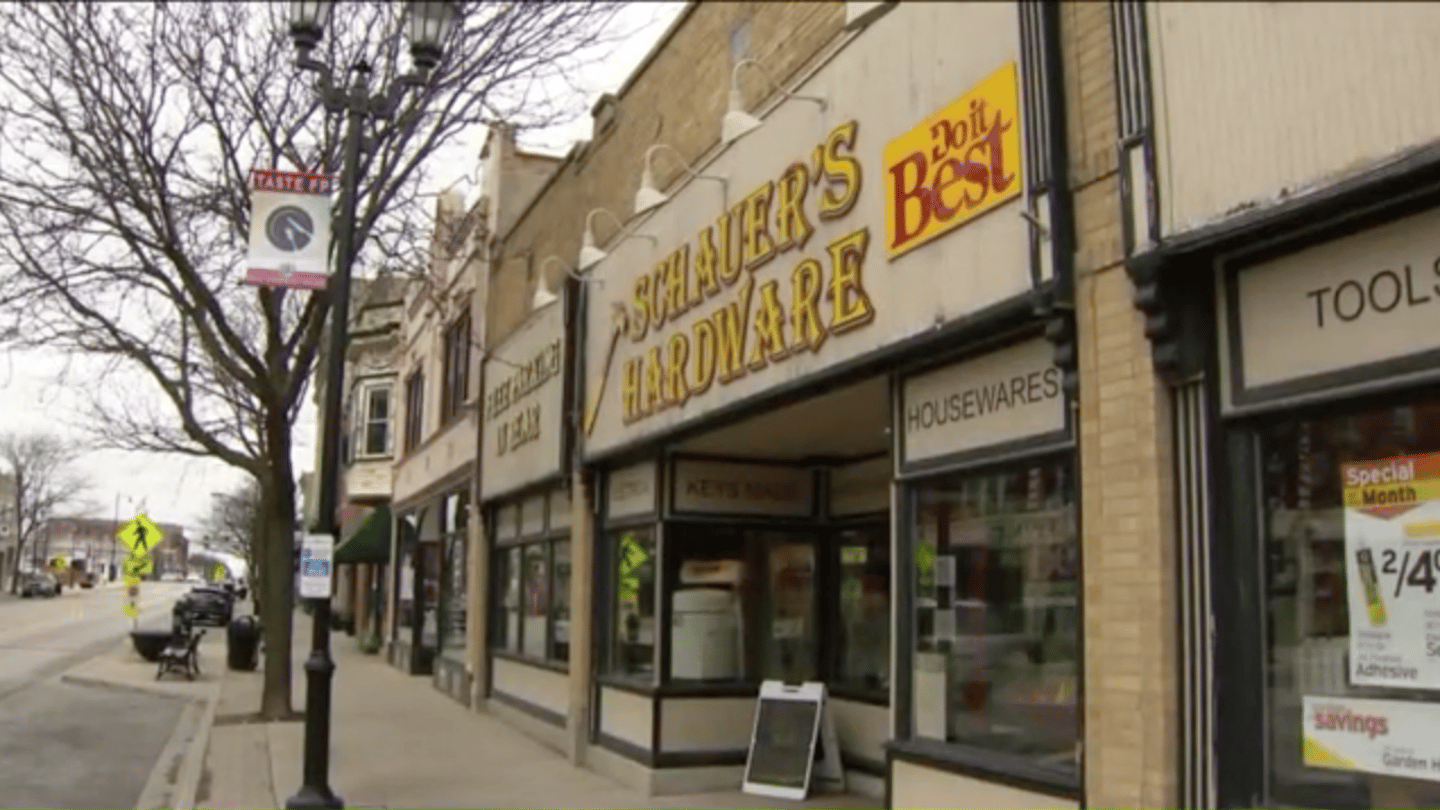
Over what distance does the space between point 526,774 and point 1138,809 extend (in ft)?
24.2

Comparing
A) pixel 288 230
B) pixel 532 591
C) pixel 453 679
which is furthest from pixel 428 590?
pixel 288 230

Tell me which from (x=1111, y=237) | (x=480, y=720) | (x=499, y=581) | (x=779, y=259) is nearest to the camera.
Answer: (x=1111, y=237)

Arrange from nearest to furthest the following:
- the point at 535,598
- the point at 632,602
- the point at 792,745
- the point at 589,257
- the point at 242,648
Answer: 1. the point at 792,745
2. the point at 632,602
3. the point at 589,257
4. the point at 535,598
5. the point at 242,648

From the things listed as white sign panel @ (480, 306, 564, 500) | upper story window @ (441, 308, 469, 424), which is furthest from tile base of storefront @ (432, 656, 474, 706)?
upper story window @ (441, 308, 469, 424)

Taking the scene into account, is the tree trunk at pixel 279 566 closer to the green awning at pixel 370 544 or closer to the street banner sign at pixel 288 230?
the street banner sign at pixel 288 230

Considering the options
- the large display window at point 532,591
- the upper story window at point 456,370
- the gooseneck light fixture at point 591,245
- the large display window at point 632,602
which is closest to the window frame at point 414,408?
the upper story window at point 456,370

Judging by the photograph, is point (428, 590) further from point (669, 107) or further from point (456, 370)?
point (669, 107)

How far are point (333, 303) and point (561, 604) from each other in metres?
5.26

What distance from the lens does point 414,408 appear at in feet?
93.2

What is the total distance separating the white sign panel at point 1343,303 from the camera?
4344 mm

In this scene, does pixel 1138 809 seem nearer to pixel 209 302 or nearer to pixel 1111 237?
pixel 1111 237

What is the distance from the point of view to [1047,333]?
19.1 ft

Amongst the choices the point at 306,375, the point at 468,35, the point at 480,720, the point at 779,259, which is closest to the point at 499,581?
the point at 480,720

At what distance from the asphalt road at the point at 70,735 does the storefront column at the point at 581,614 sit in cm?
369
